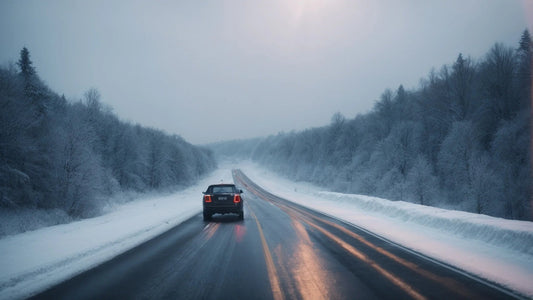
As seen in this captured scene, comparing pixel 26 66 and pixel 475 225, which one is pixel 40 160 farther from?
pixel 475 225

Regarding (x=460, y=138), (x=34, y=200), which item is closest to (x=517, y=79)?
(x=460, y=138)

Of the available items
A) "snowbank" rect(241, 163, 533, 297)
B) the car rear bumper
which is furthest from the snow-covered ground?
the car rear bumper

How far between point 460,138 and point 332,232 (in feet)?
93.9

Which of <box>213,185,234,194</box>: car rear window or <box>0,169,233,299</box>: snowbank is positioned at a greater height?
<box>213,185,234,194</box>: car rear window

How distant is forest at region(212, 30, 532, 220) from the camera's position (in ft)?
86.3

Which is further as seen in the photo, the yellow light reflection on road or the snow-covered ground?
the snow-covered ground

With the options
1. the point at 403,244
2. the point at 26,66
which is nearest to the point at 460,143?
the point at 403,244

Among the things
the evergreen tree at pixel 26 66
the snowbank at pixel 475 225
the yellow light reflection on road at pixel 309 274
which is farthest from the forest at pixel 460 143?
the evergreen tree at pixel 26 66

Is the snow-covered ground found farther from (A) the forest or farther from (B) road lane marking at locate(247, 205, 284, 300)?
(A) the forest

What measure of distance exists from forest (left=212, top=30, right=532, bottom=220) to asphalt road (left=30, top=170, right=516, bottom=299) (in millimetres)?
24723

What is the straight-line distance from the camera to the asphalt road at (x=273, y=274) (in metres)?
4.80

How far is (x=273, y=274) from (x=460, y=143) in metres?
33.6

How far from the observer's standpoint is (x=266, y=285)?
5172 mm

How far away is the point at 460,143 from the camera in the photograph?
1230 inches
